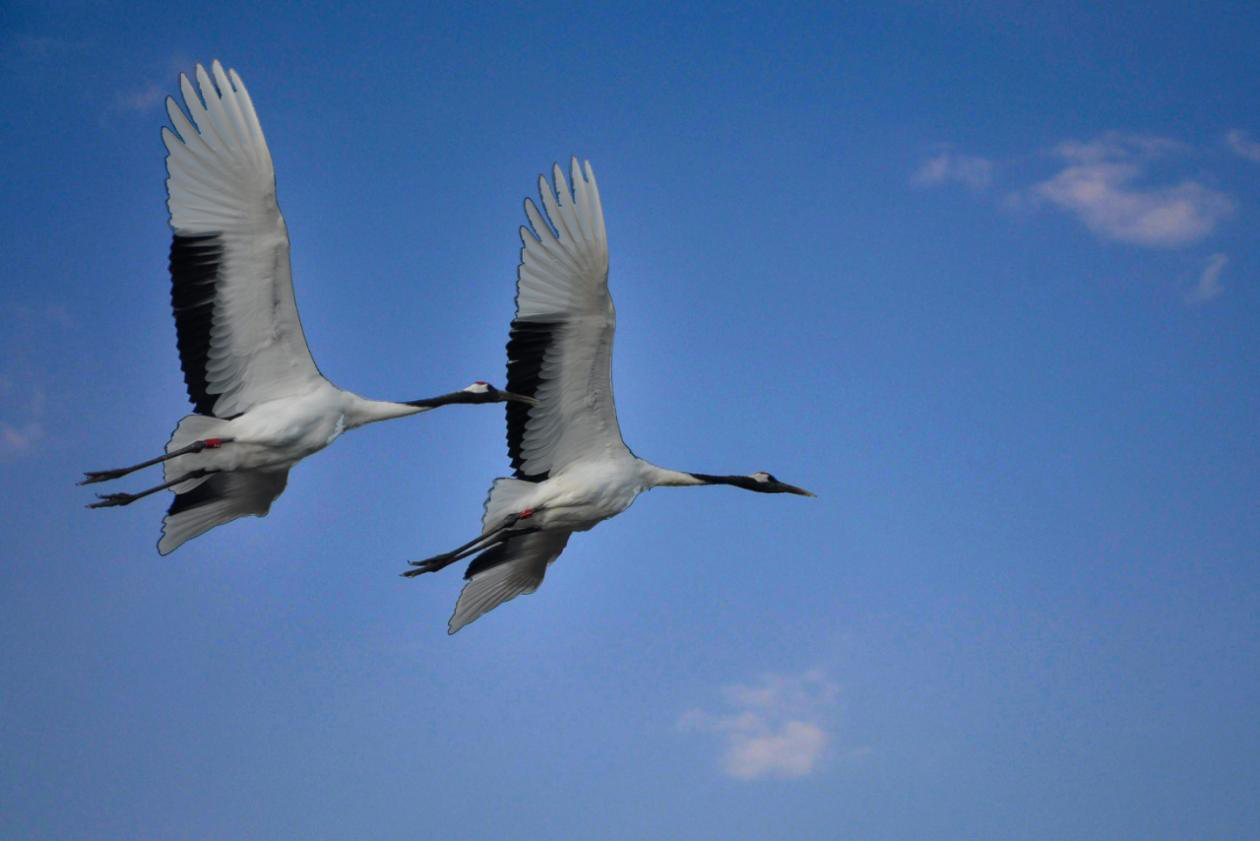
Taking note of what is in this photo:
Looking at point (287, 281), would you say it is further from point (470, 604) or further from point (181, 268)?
point (470, 604)

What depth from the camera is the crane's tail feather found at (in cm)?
A: 2138

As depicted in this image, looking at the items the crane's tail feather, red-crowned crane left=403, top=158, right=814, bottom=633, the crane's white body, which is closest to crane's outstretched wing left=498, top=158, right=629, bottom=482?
red-crowned crane left=403, top=158, right=814, bottom=633

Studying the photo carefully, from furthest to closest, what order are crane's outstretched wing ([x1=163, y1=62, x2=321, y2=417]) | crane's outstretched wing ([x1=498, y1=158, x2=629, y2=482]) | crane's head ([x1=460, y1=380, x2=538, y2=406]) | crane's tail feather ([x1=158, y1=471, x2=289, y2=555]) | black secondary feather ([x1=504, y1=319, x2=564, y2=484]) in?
1. crane's head ([x1=460, y1=380, x2=538, y2=406])
2. crane's tail feather ([x1=158, y1=471, x2=289, y2=555])
3. black secondary feather ([x1=504, y1=319, x2=564, y2=484])
4. crane's outstretched wing ([x1=498, y1=158, x2=629, y2=482])
5. crane's outstretched wing ([x1=163, y1=62, x2=321, y2=417])

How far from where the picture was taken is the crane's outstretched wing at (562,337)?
20062 mm

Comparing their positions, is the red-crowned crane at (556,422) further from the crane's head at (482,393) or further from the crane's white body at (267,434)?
the crane's white body at (267,434)

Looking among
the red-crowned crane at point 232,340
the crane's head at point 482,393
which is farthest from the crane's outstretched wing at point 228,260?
the crane's head at point 482,393

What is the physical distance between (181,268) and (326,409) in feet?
7.90

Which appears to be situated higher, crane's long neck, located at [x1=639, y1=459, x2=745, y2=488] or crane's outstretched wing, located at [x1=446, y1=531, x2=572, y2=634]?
crane's long neck, located at [x1=639, y1=459, x2=745, y2=488]

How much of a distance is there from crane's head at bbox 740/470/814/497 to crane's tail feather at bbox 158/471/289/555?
6438 mm

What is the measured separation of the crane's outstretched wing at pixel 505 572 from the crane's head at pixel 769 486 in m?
2.86

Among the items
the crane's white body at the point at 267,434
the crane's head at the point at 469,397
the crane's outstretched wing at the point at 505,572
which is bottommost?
the crane's outstretched wing at the point at 505,572

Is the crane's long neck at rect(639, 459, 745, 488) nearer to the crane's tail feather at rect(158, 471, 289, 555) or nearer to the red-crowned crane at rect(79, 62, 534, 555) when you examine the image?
the red-crowned crane at rect(79, 62, 534, 555)

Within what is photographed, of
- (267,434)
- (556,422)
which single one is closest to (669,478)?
(556,422)

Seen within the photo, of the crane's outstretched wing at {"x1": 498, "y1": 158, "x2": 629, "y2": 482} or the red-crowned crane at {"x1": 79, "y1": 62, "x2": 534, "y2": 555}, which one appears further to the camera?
the crane's outstretched wing at {"x1": 498, "y1": 158, "x2": 629, "y2": 482}
